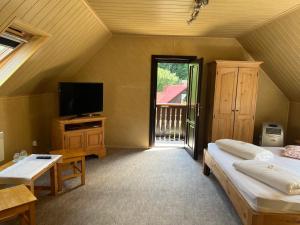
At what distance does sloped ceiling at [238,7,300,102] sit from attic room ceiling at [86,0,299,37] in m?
0.16

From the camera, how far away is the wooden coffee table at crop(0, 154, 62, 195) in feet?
6.99

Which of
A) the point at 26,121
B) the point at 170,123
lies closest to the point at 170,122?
the point at 170,123

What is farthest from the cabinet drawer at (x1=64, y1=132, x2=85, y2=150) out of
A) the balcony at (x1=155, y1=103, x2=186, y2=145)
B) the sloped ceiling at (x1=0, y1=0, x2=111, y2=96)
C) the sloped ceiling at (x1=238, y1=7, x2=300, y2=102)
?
the sloped ceiling at (x1=238, y1=7, x2=300, y2=102)

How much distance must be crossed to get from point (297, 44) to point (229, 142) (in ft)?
5.82

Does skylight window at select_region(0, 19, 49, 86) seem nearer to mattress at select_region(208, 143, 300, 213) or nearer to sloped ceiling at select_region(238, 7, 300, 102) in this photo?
mattress at select_region(208, 143, 300, 213)

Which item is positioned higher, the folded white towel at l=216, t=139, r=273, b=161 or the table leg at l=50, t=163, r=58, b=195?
the folded white towel at l=216, t=139, r=273, b=161

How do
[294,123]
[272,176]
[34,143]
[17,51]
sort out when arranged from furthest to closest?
1. [294,123]
2. [34,143]
3. [17,51]
4. [272,176]

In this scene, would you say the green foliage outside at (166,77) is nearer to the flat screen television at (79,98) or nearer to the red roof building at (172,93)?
the red roof building at (172,93)

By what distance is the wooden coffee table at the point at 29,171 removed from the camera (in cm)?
213

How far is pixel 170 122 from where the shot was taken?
5.66 m

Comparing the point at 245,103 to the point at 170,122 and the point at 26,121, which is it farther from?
the point at 26,121

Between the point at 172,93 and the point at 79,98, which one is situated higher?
the point at 172,93

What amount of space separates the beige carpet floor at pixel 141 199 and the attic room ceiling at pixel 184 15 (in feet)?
7.90

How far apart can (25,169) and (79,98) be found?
186 centimetres
